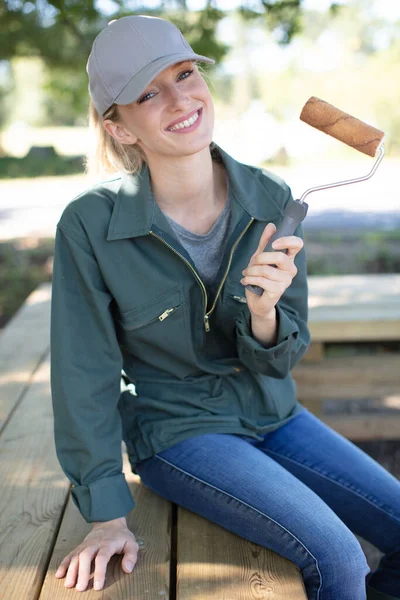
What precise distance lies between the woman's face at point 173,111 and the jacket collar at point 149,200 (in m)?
0.13

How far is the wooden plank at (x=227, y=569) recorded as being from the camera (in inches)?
64.1

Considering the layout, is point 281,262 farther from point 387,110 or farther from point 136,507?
point 387,110

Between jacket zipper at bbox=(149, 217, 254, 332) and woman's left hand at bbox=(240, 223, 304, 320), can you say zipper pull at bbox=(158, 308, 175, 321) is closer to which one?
jacket zipper at bbox=(149, 217, 254, 332)

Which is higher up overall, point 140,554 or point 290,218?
point 290,218

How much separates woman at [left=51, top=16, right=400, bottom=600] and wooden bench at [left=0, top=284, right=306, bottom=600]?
0.17 feet

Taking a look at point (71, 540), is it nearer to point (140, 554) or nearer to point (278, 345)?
point (140, 554)

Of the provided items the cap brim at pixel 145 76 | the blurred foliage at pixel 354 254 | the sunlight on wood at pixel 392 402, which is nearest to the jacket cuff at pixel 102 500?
the cap brim at pixel 145 76

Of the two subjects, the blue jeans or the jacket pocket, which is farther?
the jacket pocket

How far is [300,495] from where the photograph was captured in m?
1.79

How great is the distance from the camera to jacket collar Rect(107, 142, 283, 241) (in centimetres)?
197

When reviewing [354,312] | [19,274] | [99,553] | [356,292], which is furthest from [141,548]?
[19,274]

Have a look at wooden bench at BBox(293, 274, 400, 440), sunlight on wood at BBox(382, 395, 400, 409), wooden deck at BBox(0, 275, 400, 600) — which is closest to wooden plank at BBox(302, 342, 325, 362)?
wooden bench at BBox(293, 274, 400, 440)

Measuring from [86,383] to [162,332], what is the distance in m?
0.26

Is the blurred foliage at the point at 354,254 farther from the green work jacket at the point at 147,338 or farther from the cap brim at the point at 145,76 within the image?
the cap brim at the point at 145,76
